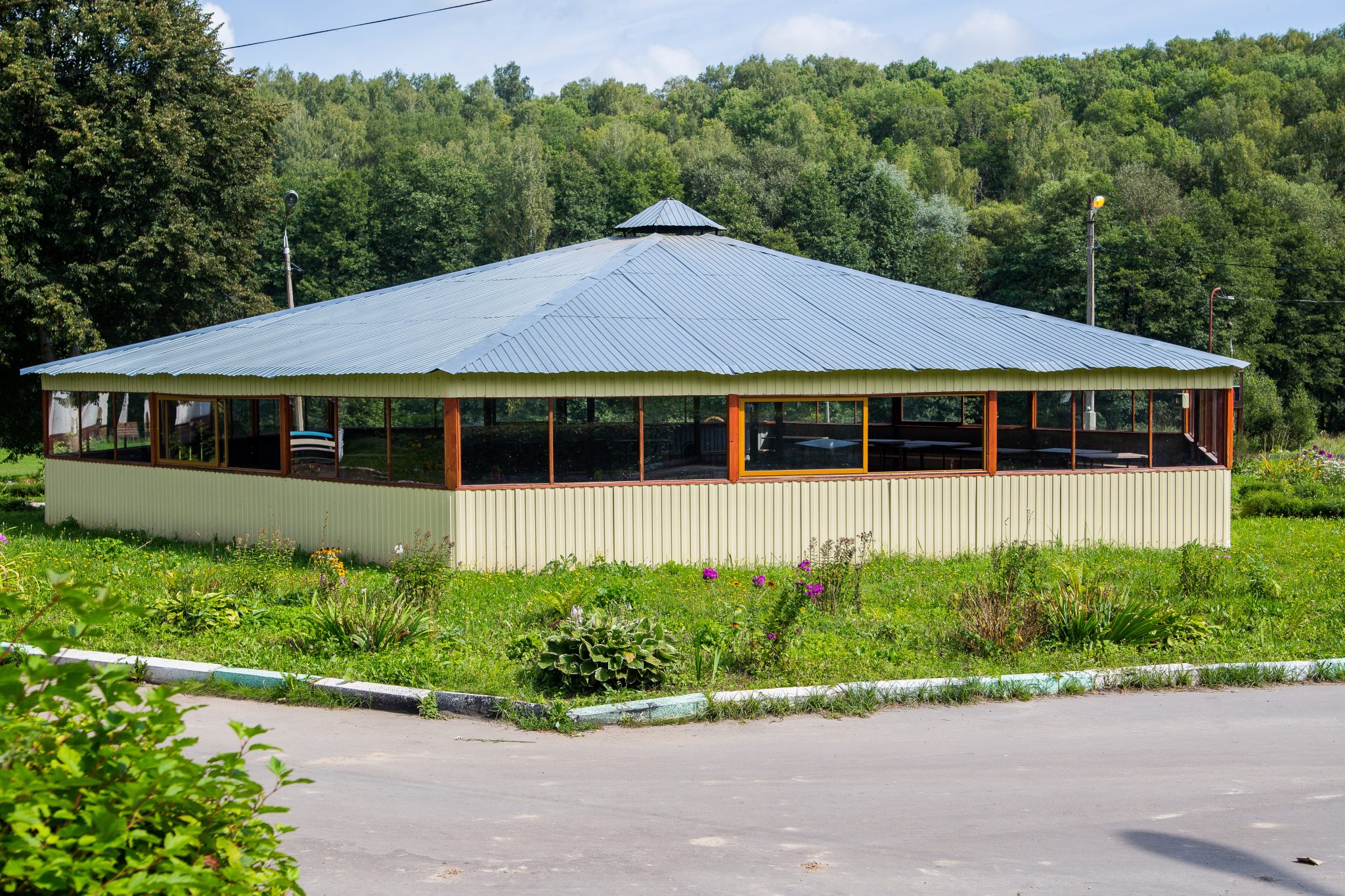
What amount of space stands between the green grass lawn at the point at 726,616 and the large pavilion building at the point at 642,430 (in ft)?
2.33

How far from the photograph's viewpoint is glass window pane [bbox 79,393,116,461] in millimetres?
19922

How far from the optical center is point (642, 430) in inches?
594

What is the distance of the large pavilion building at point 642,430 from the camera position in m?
15.0

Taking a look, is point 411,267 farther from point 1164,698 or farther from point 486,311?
point 1164,698

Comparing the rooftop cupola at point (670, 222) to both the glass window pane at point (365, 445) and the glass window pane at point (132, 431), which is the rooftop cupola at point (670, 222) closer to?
the glass window pane at point (365, 445)

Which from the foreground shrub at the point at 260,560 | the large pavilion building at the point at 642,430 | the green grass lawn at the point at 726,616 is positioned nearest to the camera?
the green grass lawn at the point at 726,616

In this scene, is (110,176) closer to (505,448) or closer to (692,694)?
(505,448)

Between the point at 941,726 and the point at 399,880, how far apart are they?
14.2 ft

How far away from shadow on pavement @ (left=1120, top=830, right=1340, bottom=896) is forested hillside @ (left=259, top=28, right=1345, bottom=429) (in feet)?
158

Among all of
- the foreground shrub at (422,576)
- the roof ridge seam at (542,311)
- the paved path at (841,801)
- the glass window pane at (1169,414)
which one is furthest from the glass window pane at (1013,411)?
the paved path at (841,801)

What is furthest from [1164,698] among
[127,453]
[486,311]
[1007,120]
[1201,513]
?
[1007,120]

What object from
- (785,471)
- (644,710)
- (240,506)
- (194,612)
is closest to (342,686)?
(644,710)

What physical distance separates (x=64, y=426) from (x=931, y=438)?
53.9ft

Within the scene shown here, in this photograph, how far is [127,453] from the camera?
768 inches
